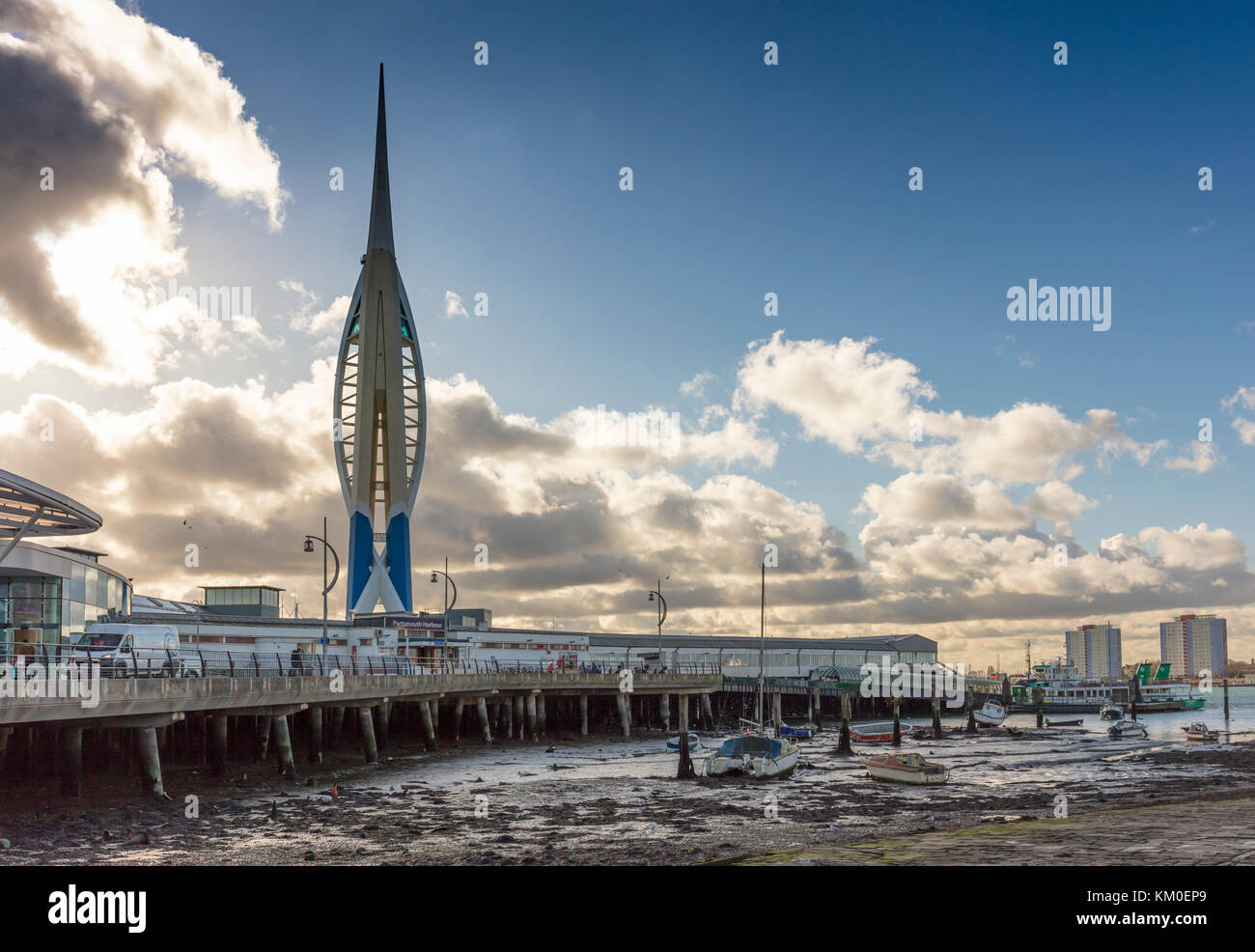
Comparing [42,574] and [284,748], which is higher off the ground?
[42,574]

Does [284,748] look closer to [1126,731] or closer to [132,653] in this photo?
[132,653]

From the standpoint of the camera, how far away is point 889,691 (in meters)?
124

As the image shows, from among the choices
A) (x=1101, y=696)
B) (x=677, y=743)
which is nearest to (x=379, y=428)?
(x=677, y=743)

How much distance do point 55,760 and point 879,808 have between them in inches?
1244

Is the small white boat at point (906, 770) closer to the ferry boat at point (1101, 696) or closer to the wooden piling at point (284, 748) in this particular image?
the wooden piling at point (284, 748)

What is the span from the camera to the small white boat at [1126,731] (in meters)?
82.8

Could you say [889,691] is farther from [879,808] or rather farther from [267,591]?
[879,808]

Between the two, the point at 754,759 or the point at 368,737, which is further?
the point at 368,737

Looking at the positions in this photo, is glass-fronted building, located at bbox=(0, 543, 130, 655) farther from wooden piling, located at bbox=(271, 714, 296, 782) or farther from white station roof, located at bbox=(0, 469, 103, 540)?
wooden piling, located at bbox=(271, 714, 296, 782)

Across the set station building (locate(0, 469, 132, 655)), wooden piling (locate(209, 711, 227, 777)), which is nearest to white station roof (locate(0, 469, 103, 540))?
station building (locate(0, 469, 132, 655))

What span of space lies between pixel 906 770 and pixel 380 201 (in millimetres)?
102222

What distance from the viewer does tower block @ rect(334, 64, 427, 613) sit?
120375 mm

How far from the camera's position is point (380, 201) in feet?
413

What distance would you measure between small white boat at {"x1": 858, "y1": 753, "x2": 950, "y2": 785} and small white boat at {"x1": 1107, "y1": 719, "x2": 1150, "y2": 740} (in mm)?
44719
